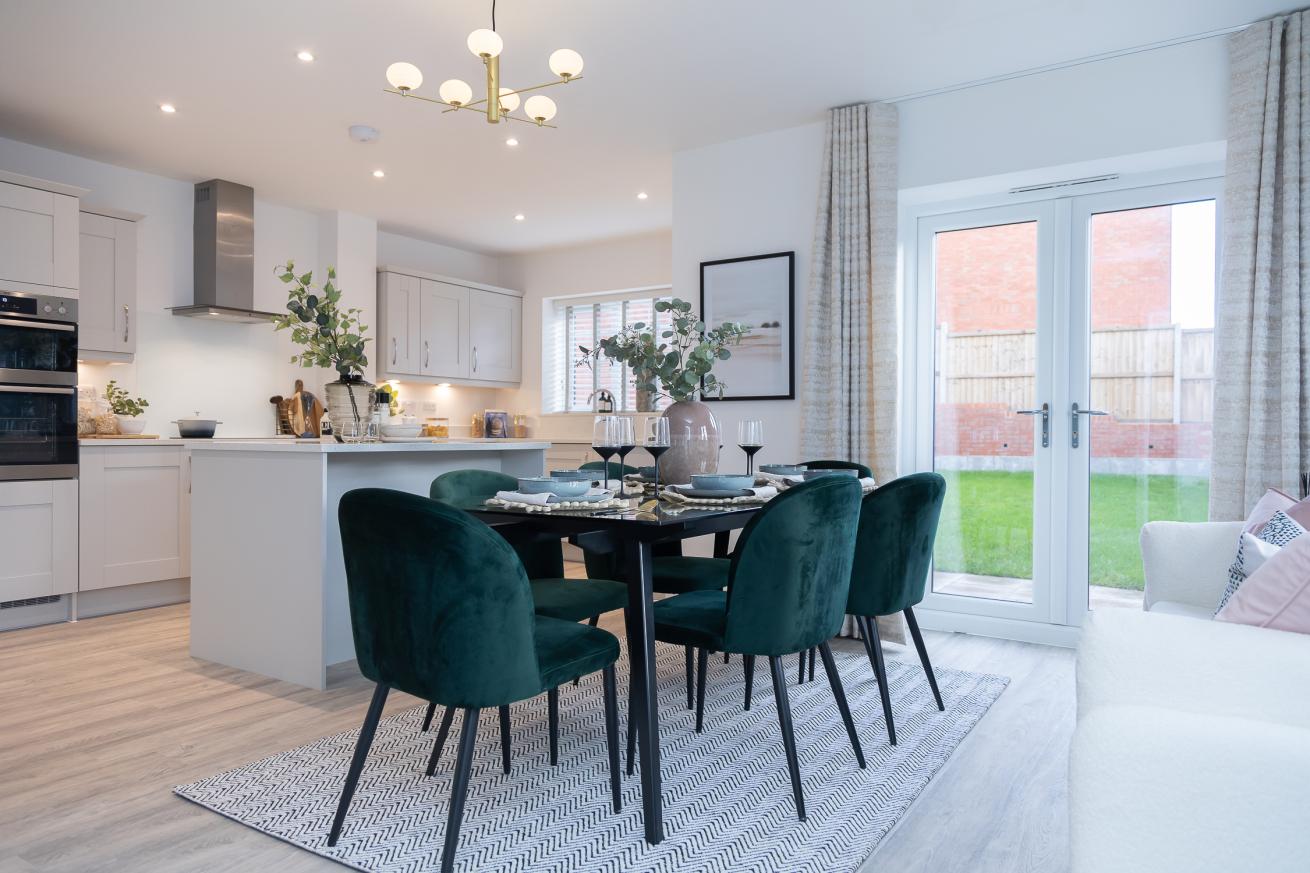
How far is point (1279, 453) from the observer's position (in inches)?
122

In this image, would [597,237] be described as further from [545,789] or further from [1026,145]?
[545,789]

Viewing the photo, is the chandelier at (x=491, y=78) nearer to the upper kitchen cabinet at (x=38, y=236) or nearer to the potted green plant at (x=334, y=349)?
the potted green plant at (x=334, y=349)

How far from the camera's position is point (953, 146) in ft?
12.7

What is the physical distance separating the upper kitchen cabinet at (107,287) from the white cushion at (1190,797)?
5193 millimetres

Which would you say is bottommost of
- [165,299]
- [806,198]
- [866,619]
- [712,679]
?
[712,679]

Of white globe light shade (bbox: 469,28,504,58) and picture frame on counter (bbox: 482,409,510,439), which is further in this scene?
picture frame on counter (bbox: 482,409,510,439)

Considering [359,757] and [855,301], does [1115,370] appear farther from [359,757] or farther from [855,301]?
[359,757]

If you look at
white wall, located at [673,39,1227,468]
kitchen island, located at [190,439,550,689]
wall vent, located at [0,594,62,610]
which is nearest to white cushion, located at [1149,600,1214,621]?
white wall, located at [673,39,1227,468]

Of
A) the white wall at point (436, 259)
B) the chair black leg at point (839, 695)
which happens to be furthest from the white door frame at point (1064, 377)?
the white wall at point (436, 259)

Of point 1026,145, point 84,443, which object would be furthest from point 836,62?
point 84,443

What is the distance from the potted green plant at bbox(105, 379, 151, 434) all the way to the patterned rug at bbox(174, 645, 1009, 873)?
313 cm

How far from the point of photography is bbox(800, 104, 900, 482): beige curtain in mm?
3924

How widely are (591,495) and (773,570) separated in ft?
1.81

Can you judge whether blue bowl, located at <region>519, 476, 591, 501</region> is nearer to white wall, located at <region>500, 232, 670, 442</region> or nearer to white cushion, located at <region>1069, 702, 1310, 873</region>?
white cushion, located at <region>1069, 702, 1310, 873</region>
